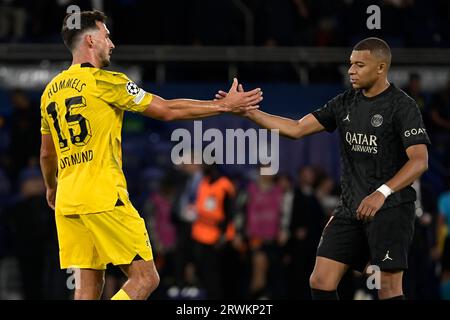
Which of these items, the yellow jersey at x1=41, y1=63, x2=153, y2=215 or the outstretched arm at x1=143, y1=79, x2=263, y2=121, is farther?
the outstretched arm at x1=143, y1=79, x2=263, y2=121

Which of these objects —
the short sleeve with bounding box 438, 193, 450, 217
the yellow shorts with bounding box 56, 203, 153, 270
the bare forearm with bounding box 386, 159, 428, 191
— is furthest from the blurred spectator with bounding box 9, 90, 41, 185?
the bare forearm with bounding box 386, 159, 428, 191

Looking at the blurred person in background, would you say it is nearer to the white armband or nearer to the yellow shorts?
the white armband

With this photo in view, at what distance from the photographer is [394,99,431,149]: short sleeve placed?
7.52 m

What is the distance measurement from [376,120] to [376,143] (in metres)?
0.16

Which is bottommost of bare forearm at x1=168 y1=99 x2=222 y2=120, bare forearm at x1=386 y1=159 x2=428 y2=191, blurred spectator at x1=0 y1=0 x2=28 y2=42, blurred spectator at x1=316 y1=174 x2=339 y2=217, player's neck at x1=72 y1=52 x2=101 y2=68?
bare forearm at x1=386 y1=159 x2=428 y2=191

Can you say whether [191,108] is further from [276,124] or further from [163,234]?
[163,234]

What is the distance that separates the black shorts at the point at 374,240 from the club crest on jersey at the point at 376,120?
0.59 meters

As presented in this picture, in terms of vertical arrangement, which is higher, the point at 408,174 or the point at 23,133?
the point at 23,133

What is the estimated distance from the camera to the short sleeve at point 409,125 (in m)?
7.52

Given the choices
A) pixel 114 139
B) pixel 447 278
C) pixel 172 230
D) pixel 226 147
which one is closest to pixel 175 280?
pixel 172 230

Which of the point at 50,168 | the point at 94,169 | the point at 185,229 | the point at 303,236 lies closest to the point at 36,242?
the point at 185,229

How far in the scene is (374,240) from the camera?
761cm

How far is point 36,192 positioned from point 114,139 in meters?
6.27
